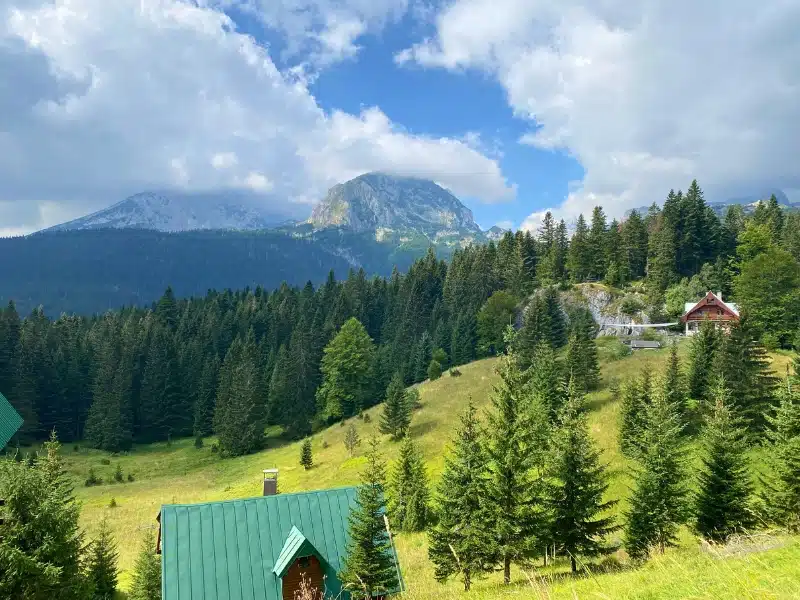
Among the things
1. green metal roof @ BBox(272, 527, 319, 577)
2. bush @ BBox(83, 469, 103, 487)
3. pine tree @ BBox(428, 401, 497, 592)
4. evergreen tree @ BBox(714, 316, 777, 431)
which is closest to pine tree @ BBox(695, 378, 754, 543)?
pine tree @ BBox(428, 401, 497, 592)

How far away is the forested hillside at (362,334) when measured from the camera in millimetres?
75625

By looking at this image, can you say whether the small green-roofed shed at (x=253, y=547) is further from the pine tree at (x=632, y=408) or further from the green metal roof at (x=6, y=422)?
the pine tree at (x=632, y=408)

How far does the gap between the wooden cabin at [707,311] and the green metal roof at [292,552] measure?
196 feet

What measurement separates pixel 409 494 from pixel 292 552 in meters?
15.6

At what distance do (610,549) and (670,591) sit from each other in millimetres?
15318

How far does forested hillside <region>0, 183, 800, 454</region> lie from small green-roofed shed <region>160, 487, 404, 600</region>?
4808cm

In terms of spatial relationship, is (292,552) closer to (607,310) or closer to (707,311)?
(707,311)

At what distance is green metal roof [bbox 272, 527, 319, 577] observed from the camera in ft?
60.3

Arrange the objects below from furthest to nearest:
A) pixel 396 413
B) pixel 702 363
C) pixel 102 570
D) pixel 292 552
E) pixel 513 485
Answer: pixel 396 413 → pixel 702 363 → pixel 102 570 → pixel 513 485 → pixel 292 552

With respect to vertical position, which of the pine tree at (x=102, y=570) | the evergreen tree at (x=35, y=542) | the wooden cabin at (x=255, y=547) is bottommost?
the pine tree at (x=102, y=570)

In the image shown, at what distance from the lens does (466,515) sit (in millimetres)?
20203

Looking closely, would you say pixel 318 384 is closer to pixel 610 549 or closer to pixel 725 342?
pixel 725 342

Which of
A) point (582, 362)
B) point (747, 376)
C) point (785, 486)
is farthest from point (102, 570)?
point (582, 362)

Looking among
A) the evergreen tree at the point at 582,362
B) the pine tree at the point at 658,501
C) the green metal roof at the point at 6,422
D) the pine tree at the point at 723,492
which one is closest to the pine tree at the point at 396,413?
the evergreen tree at the point at 582,362
